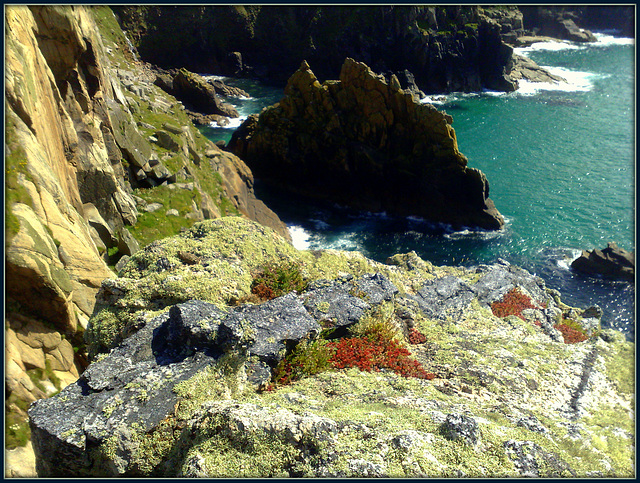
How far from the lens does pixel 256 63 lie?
131500 millimetres

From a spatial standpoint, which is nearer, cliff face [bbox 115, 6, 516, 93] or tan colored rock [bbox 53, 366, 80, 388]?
tan colored rock [bbox 53, 366, 80, 388]

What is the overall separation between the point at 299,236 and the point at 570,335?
33349 millimetres

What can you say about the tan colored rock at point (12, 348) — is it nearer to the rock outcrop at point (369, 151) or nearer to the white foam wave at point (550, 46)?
the rock outcrop at point (369, 151)

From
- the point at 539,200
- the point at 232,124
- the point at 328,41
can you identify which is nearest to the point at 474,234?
the point at 539,200

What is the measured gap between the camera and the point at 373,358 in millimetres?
14477

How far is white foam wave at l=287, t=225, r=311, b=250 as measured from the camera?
51.1 m

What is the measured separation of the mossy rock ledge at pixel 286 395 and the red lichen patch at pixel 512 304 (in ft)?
16.4

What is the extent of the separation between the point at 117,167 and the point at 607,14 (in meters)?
204

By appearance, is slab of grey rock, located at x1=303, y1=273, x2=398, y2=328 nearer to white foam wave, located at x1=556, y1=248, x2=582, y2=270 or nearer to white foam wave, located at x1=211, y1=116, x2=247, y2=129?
white foam wave, located at x1=556, y1=248, x2=582, y2=270

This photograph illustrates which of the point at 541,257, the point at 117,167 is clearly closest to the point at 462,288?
the point at 117,167

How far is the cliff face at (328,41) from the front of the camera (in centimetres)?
10756

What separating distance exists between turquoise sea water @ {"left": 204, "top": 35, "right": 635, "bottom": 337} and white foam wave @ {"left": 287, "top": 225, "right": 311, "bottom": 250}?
250 mm

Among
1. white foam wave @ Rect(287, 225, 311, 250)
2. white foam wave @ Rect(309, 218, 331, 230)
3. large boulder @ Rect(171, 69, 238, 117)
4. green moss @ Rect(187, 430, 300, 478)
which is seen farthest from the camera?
large boulder @ Rect(171, 69, 238, 117)

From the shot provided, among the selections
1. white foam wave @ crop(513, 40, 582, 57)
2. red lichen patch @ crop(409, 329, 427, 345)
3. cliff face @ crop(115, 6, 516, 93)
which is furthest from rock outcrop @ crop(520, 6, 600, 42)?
red lichen patch @ crop(409, 329, 427, 345)
